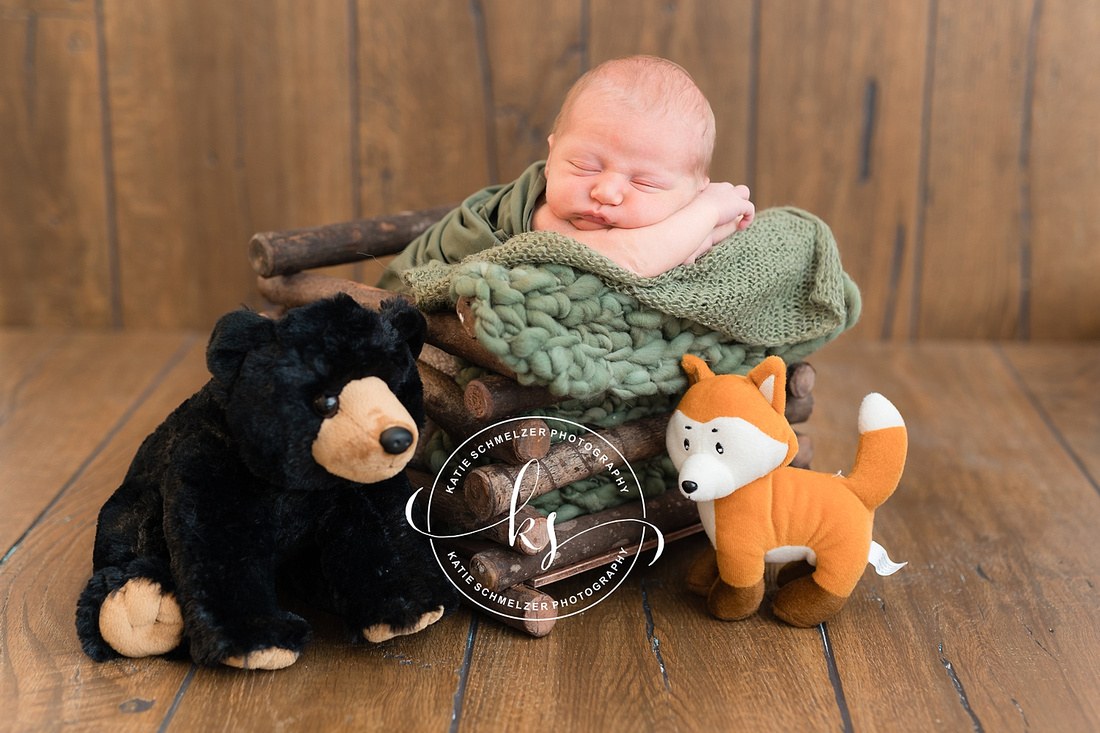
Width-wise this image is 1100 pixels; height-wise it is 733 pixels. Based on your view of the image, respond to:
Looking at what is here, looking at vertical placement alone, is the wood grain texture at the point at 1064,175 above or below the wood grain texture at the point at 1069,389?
above

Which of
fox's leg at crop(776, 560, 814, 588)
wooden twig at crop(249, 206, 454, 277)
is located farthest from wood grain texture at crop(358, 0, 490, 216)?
fox's leg at crop(776, 560, 814, 588)

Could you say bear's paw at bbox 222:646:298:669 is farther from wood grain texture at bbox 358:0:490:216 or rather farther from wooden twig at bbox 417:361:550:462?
wood grain texture at bbox 358:0:490:216

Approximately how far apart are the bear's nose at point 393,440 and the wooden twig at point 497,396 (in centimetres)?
11

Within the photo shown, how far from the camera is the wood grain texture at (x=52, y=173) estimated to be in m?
1.89

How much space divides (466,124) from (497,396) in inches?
43.6

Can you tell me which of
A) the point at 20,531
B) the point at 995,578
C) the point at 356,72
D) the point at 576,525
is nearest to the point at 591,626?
the point at 576,525

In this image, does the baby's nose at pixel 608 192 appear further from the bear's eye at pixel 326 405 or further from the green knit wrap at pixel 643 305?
the bear's eye at pixel 326 405

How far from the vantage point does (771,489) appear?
1.01 m

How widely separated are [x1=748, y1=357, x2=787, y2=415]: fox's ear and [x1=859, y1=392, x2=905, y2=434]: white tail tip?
98mm

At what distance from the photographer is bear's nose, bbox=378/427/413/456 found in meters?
0.87

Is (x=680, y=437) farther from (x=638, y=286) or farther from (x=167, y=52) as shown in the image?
(x=167, y=52)

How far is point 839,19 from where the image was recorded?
189 cm

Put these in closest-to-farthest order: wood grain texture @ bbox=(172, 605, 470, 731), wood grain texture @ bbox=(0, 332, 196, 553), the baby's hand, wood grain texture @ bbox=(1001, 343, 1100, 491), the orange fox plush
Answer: wood grain texture @ bbox=(172, 605, 470, 731) → the orange fox plush → the baby's hand → wood grain texture @ bbox=(0, 332, 196, 553) → wood grain texture @ bbox=(1001, 343, 1100, 491)

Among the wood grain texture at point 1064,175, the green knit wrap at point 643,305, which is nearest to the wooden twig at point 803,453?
the green knit wrap at point 643,305
